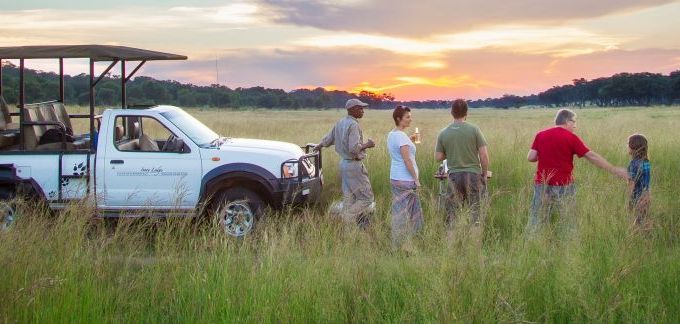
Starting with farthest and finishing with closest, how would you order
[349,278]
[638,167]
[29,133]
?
1. [29,133]
2. [638,167]
3. [349,278]

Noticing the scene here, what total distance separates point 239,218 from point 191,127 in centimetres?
157

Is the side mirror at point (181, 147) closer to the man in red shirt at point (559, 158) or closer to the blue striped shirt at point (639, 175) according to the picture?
the man in red shirt at point (559, 158)

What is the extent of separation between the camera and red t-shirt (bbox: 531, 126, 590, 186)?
9188 millimetres

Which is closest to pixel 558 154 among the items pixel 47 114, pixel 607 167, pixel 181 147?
pixel 607 167

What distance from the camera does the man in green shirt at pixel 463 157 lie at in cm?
956

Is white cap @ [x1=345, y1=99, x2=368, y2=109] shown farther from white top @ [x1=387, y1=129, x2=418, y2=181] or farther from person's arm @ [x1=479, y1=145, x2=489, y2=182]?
person's arm @ [x1=479, y1=145, x2=489, y2=182]

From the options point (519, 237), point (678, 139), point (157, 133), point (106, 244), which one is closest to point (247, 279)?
point (106, 244)

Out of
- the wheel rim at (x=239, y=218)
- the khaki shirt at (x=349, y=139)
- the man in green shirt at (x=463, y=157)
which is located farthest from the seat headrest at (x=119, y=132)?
the man in green shirt at (x=463, y=157)

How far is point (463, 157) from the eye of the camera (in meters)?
9.58

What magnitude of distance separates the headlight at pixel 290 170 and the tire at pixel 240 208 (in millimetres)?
480

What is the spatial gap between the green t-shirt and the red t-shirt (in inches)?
29.4

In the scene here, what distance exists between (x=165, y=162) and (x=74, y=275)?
12.6 ft

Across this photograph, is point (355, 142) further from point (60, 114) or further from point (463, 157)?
point (60, 114)

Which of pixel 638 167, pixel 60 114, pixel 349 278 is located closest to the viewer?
pixel 349 278
